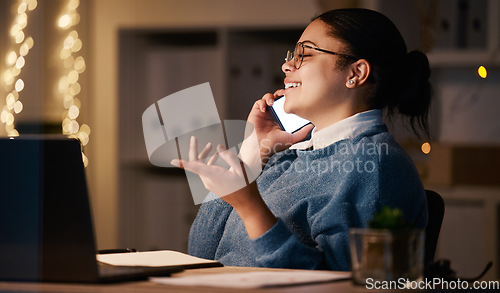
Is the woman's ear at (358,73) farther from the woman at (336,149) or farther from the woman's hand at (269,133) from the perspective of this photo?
the woman's hand at (269,133)

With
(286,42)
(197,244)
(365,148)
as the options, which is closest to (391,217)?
(365,148)

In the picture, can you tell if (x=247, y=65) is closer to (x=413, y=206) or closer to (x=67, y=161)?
(x=413, y=206)

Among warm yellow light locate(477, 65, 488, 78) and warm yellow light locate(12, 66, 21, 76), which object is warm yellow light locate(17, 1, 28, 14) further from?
warm yellow light locate(477, 65, 488, 78)

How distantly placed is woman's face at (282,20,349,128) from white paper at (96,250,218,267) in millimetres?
450

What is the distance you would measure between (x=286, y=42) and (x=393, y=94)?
1588mm

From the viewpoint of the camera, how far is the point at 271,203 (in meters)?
1.43

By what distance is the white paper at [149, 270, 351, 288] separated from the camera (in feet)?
2.87

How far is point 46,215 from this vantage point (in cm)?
91

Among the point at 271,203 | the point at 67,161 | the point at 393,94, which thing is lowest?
the point at 271,203

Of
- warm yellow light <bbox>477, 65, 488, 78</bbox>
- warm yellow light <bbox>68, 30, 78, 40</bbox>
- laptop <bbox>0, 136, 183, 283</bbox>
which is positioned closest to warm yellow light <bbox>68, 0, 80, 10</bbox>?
warm yellow light <bbox>68, 30, 78, 40</bbox>

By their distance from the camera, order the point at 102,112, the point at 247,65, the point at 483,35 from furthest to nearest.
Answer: the point at 102,112, the point at 247,65, the point at 483,35

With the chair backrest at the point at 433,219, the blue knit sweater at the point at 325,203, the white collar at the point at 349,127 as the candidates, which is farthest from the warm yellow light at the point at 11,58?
the chair backrest at the point at 433,219

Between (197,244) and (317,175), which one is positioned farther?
(197,244)

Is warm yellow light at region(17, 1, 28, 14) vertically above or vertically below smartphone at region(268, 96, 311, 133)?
above
